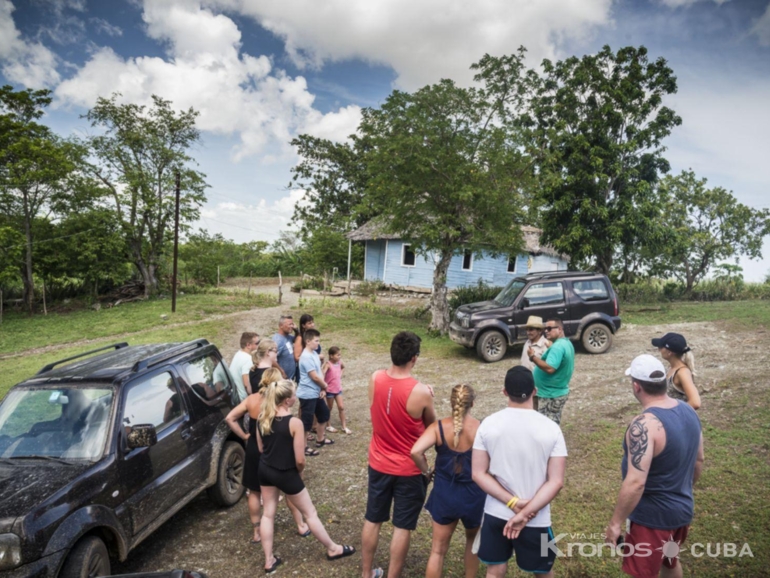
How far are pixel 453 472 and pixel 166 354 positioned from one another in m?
3.42

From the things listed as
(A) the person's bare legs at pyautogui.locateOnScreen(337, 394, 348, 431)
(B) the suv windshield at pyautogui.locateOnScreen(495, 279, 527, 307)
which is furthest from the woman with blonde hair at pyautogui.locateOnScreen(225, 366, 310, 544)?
(B) the suv windshield at pyautogui.locateOnScreen(495, 279, 527, 307)

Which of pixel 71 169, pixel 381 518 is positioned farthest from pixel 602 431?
pixel 71 169

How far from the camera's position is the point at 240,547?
436 centimetres

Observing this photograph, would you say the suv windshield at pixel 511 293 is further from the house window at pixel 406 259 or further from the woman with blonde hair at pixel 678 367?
the house window at pixel 406 259

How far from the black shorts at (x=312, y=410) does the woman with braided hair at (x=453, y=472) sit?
337 cm

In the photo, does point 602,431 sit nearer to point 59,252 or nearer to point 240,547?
point 240,547

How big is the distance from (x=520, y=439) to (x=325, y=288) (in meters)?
25.1

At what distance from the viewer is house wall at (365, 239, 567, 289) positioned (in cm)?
2691

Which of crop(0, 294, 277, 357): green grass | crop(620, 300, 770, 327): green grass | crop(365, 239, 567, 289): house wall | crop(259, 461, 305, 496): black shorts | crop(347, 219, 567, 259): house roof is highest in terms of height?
crop(347, 219, 567, 259): house roof

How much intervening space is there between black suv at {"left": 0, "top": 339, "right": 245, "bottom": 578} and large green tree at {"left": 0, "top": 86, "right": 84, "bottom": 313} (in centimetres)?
2228

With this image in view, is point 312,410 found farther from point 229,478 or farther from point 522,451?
point 522,451

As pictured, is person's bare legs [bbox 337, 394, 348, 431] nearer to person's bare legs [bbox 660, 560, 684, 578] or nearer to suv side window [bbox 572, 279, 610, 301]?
person's bare legs [bbox 660, 560, 684, 578]

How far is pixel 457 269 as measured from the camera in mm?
27109

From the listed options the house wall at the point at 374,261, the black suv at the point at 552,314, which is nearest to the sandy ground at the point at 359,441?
the black suv at the point at 552,314
